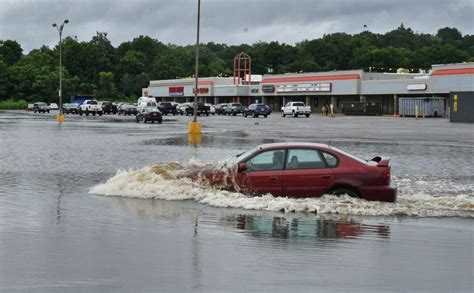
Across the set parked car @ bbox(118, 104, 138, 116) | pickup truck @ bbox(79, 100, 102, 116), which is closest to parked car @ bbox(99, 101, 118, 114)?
parked car @ bbox(118, 104, 138, 116)

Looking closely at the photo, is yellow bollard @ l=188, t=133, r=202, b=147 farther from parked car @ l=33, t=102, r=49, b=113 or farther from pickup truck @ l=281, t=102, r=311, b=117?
parked car @ l=33, t=102, r=49, b=113

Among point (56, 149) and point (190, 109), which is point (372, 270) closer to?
point (56, 149)

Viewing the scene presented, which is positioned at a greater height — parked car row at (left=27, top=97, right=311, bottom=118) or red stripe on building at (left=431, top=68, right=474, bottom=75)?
red stripe on building at (left=431, top=68, right=474, bottom=75)

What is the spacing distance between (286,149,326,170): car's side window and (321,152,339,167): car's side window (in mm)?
123

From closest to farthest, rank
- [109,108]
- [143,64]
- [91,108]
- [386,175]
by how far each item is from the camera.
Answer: [386,175] < [91,108] < [109,108] < [143,64]

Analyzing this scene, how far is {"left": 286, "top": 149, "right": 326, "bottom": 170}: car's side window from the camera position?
43.6 ft

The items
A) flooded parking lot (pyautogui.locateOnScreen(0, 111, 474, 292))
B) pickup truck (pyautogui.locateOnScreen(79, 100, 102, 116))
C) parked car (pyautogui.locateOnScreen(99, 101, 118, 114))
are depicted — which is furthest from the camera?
parked car (pyautogui.locateOnScreen(99, 101, 118, 114))

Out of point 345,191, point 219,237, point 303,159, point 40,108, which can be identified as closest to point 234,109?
point 40,108

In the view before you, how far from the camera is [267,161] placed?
1348 cm

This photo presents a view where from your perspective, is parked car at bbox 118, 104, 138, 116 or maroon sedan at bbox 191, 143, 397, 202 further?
parked car at bbox 118, 104, 138, 116

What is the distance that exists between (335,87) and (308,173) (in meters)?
84.7

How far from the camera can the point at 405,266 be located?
8.72 meters

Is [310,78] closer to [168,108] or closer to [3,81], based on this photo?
[168,108]

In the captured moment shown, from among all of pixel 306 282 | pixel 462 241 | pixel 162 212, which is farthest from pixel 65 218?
pixel 462 241
